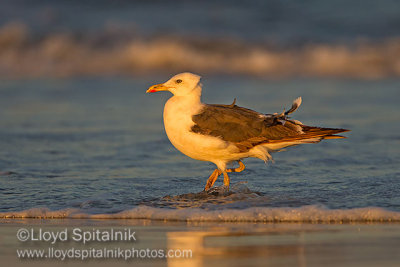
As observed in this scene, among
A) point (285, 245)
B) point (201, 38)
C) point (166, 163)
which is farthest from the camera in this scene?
point (201, 38)

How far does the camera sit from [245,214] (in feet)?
19.3

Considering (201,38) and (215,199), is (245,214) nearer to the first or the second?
(215,199)

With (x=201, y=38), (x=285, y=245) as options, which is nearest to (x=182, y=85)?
(x=285, y=245)

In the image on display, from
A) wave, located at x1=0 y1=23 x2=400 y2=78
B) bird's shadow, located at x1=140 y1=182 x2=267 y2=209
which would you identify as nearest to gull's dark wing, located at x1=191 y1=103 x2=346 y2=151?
bird's shadow, located at x1=140 y1=182 x2=267 y2=209

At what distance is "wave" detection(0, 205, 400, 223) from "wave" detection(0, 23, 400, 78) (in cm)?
1068

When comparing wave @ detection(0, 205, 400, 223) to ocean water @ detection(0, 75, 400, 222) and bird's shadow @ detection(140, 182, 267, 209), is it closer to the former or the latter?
ocean water @ detection(0, 75, 400, 222)

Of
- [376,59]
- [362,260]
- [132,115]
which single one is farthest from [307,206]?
[376,59]

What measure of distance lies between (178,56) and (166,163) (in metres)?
9.96

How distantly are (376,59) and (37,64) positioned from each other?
801 cm

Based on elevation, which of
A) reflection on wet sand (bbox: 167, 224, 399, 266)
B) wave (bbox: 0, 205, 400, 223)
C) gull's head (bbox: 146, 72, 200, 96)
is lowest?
reflection on wet sand (bbox: 167, 224, 399, 266)

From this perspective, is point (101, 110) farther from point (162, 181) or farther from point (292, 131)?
point (292, 131)

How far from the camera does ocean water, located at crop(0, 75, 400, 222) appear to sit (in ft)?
20.0

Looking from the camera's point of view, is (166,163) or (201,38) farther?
(201,38)

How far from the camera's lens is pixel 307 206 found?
6023 millimetres
